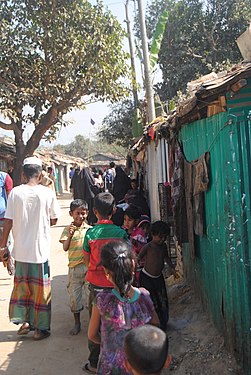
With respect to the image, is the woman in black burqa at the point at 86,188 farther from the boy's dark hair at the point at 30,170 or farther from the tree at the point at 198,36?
the tree at the point at 198,36

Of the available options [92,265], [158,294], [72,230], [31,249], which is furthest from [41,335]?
[92,265]

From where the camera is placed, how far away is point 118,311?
2.40 metres

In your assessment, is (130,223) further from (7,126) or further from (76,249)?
(7,126)

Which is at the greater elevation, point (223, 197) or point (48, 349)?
point (223, 197)

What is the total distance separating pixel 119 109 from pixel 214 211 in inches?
891

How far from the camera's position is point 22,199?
176 inches

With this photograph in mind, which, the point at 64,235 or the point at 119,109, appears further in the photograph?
the point at 119,109

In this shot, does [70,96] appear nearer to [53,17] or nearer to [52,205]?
[53,17]

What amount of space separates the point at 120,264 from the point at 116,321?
310 millimetres

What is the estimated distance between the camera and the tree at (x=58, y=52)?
15.8 m

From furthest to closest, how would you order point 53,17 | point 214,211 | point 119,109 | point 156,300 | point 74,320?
point 119,109 → point 53,17 → point 74,320 → point 156,300 → point 214,211

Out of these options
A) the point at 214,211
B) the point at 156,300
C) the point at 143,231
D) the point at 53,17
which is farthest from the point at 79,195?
the point at 53,17

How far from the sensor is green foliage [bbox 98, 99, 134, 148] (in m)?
25.5

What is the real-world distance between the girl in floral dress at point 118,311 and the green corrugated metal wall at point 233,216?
3.62 ft
